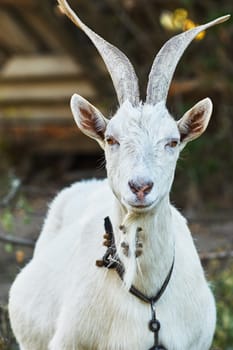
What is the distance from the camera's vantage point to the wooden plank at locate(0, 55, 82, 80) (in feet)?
40.4

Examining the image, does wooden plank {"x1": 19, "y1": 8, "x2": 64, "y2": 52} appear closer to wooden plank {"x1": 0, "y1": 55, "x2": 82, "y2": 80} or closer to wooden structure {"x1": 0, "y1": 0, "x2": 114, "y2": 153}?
wooden structure {"x1": 0, "y1": 0, "x2": 114, "y2": 153}

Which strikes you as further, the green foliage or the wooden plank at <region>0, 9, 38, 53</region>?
the wooden plank at <region>0, 9, 38, 53</region>

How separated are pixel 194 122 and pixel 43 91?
7.86 meters

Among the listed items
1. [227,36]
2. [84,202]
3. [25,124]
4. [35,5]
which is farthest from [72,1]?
[84,202]

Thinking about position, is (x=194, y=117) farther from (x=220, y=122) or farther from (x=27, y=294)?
(x=220, y=122)

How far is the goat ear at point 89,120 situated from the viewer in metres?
4.92

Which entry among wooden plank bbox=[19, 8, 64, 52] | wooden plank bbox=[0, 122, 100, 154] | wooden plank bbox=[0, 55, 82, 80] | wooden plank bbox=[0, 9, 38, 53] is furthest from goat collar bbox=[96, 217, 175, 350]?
wooden plank bbox=[0, 122, 100, 154]

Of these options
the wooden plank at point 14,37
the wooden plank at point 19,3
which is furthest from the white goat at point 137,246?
the wooden plank at point 14,37

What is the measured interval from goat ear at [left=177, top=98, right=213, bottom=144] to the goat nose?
614 millimetres

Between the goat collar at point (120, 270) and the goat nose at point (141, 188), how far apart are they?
26.5 inches

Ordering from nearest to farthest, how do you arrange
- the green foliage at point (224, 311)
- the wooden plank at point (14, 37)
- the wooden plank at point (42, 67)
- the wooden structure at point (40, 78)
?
1. the green foliage at point (224, 311)
2. the wooden structure at point (40, 78)
3. the wooden plank at point (14, 37)
4. the wooden plank at point (42, 67)

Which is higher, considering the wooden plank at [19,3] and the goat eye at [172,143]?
the wooden plank at [19,3]

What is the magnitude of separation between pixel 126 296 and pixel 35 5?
6.51 meters

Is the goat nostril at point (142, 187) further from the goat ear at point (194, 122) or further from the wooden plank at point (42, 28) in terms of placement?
the wooden plank at point (42, 28)
